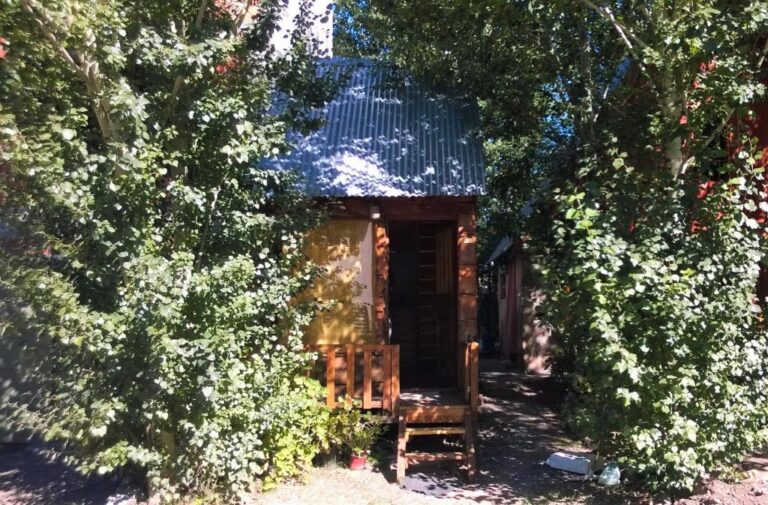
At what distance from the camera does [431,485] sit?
6.12 metres

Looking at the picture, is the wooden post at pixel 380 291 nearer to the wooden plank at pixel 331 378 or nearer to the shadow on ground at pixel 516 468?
the wooden plank at pixel 331 378

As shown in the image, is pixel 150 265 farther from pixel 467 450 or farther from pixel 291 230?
pixel 467 450

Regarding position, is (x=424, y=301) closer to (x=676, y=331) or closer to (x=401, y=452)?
(x=401, y=452)

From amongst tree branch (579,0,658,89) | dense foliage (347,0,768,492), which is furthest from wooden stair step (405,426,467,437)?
tree branch (579,0,658,89)

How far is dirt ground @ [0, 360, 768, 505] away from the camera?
17.8ft

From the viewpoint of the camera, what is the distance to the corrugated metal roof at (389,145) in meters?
7.16

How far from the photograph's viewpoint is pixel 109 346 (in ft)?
13.8

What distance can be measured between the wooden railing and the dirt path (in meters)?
0.71

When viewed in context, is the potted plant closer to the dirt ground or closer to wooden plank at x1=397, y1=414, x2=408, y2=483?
the dirt ground

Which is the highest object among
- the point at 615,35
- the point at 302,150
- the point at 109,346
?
the point at 615,35

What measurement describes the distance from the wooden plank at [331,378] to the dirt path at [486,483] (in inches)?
28.2

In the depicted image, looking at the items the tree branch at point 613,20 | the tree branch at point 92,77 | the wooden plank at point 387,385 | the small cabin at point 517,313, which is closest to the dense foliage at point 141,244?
the tree branch at point 92,77

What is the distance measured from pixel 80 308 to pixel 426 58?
20.3 feet

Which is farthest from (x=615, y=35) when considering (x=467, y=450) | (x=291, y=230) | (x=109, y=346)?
(x=109, y=346)
